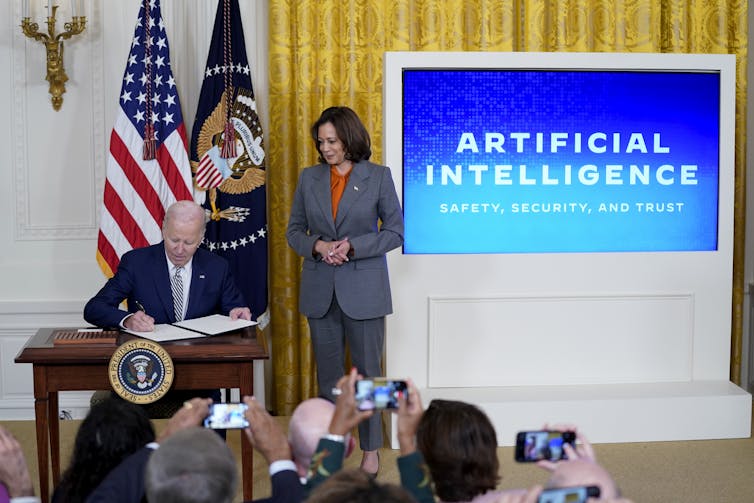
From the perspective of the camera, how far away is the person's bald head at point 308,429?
2258 millimetres

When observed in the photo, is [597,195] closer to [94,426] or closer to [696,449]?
[696,449]

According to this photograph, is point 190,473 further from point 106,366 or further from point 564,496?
point 106,366

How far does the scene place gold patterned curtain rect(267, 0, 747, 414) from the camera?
5402 mm

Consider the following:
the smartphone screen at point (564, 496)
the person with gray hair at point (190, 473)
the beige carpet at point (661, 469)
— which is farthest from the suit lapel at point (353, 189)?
the smartphone screen at point (564, 496)

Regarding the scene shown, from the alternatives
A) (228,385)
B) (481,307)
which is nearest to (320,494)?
(228,385)

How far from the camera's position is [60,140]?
17.8 ft

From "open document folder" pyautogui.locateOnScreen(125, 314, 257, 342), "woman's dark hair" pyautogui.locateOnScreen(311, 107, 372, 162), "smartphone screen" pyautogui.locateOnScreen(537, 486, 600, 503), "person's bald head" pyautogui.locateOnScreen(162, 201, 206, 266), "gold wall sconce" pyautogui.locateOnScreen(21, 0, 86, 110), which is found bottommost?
"smartphone screen" pyautogui.locateOnScreen(537, 486, 600, 503)

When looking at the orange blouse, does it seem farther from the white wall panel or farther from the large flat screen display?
the white wall panel

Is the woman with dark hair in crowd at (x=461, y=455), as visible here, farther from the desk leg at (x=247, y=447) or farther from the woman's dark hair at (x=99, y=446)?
the desk leg at (x=247, y=447)

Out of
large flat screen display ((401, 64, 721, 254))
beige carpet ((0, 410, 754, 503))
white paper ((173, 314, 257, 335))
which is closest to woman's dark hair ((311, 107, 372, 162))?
large flat screen display ((401, 64, 721, 254))

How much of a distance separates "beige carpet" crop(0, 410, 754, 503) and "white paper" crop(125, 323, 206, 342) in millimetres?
870

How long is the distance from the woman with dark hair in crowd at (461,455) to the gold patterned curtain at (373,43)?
345 cm

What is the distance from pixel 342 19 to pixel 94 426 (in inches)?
145

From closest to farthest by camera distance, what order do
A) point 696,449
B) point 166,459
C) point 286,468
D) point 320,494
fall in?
1. point 320,494
2. point 166,459
3. point 286,468
4. point 696,449
